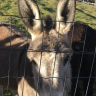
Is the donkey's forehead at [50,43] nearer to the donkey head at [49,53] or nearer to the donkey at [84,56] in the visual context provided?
the donkey head at [49,53]

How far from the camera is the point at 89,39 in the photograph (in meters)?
4.37

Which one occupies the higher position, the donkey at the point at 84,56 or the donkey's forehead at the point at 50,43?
the donkey's forehead at the point at 50,43

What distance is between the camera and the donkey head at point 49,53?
226cm

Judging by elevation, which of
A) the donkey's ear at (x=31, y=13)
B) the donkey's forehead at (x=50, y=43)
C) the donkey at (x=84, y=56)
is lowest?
the donkey at (x=84, y=56)

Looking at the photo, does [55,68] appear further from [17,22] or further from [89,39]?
[17,22]

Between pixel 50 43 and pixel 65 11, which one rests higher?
pixel 65 11

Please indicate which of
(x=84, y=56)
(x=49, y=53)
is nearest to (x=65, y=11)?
(x=49, y=53)

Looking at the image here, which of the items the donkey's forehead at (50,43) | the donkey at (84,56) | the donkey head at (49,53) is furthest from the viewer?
the donkey at (84,56)

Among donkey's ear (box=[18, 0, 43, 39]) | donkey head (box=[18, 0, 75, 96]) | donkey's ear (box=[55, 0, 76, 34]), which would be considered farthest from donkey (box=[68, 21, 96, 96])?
donkey's ear (box=[18, 0, 43, 39])

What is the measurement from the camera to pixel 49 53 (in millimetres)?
2312

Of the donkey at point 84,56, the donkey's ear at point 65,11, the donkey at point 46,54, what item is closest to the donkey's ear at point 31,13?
the donkey at point 46,54

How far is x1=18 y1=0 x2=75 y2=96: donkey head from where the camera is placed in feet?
7.42

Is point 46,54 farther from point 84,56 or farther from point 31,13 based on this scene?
point 84,56

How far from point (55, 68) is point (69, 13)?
1096 mm
